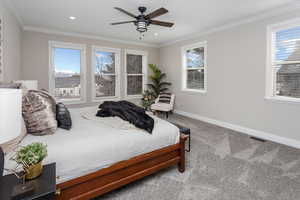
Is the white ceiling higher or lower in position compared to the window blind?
higher

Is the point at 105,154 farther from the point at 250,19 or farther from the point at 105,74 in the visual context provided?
the point at 105,74

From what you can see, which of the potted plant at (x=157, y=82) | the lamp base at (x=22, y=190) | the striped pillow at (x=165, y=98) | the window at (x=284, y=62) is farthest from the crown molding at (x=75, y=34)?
the lamp base at (x=22, y=190)

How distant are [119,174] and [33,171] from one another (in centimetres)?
80

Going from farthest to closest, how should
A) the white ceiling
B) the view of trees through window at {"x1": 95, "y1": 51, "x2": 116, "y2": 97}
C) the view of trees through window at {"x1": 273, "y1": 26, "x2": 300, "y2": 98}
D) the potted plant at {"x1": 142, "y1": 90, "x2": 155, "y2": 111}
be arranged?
1. the potted plant at {"x1": 142, "y1": 90, "x2": 155, "y2": 111}
2. the view of trees through window at {"x1": 95, "y1": 51, "x2": 116, "y2": 97}
3. the view of trees through window at {"x1": 273, "y1": 26, "x2": 300, "y2": 98}
4. the white ceiling

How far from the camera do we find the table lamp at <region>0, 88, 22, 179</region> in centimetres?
79

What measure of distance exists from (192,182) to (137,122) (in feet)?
3.26

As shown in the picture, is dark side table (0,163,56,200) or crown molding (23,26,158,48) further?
crown molding (23,26,158,48)

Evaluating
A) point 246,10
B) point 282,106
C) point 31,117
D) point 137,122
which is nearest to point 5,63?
point 31,117

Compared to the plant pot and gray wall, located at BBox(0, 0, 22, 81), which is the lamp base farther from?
gray wall, located at BBox(0, 0, 22, 81)

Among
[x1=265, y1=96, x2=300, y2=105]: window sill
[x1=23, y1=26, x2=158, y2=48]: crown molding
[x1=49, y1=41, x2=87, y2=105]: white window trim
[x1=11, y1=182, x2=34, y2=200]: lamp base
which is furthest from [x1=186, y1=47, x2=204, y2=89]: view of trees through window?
[x1=11, y1=182, x2=34, y2=200]: lamp base

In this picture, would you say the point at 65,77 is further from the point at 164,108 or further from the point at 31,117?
the point at 31,117

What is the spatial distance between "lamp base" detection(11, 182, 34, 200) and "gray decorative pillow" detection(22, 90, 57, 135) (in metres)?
0.74

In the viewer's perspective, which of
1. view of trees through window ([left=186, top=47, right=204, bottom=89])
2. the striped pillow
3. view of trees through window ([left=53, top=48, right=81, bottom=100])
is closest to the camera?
view of trees through window ([left=53, top=48, right=81, bottom=100])

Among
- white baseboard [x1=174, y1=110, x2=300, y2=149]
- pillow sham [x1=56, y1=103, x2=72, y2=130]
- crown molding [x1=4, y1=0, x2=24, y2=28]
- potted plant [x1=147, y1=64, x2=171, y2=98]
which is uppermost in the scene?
crown molding [x1=4, y1=0, x2=24, y2=28]
